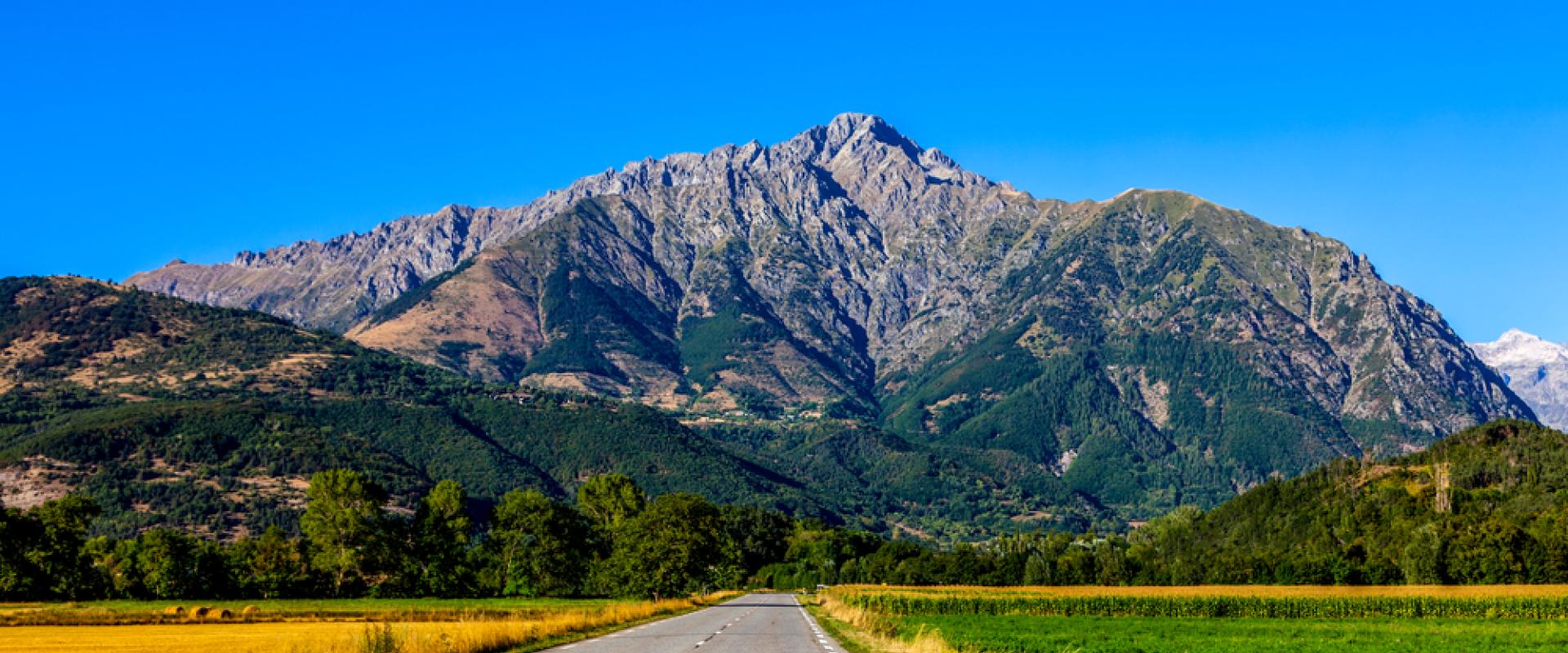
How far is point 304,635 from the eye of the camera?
6650cm

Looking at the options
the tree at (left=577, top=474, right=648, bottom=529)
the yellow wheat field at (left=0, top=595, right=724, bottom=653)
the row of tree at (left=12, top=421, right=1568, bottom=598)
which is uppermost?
the tree at (left=577, top=474, right=648, bottom=529)

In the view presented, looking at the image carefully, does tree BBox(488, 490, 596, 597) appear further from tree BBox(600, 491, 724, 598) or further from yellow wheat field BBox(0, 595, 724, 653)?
yellow wheat field BBox(0, 595, 724, 653)

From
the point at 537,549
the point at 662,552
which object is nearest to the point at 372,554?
the point at 537,549

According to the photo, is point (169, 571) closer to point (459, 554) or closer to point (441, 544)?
point (441, 544)

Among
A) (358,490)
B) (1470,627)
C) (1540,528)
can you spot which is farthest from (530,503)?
(1540,528)

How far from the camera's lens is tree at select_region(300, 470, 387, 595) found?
478ft

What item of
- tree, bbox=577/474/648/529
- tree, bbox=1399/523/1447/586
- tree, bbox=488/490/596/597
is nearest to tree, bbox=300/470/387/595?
tree, bbox=488/490/596/597

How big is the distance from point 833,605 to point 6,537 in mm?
86086

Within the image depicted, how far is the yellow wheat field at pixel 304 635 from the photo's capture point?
153ft

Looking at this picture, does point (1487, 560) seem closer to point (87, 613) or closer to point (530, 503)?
point (530, 503)

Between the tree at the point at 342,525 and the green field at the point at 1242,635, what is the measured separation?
3042 inches

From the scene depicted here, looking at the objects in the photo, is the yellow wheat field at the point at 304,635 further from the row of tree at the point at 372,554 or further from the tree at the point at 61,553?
the tree at the point at 61,553

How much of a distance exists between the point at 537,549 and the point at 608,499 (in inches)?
866

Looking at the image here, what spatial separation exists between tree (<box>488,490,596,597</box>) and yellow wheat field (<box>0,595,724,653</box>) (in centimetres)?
6316
